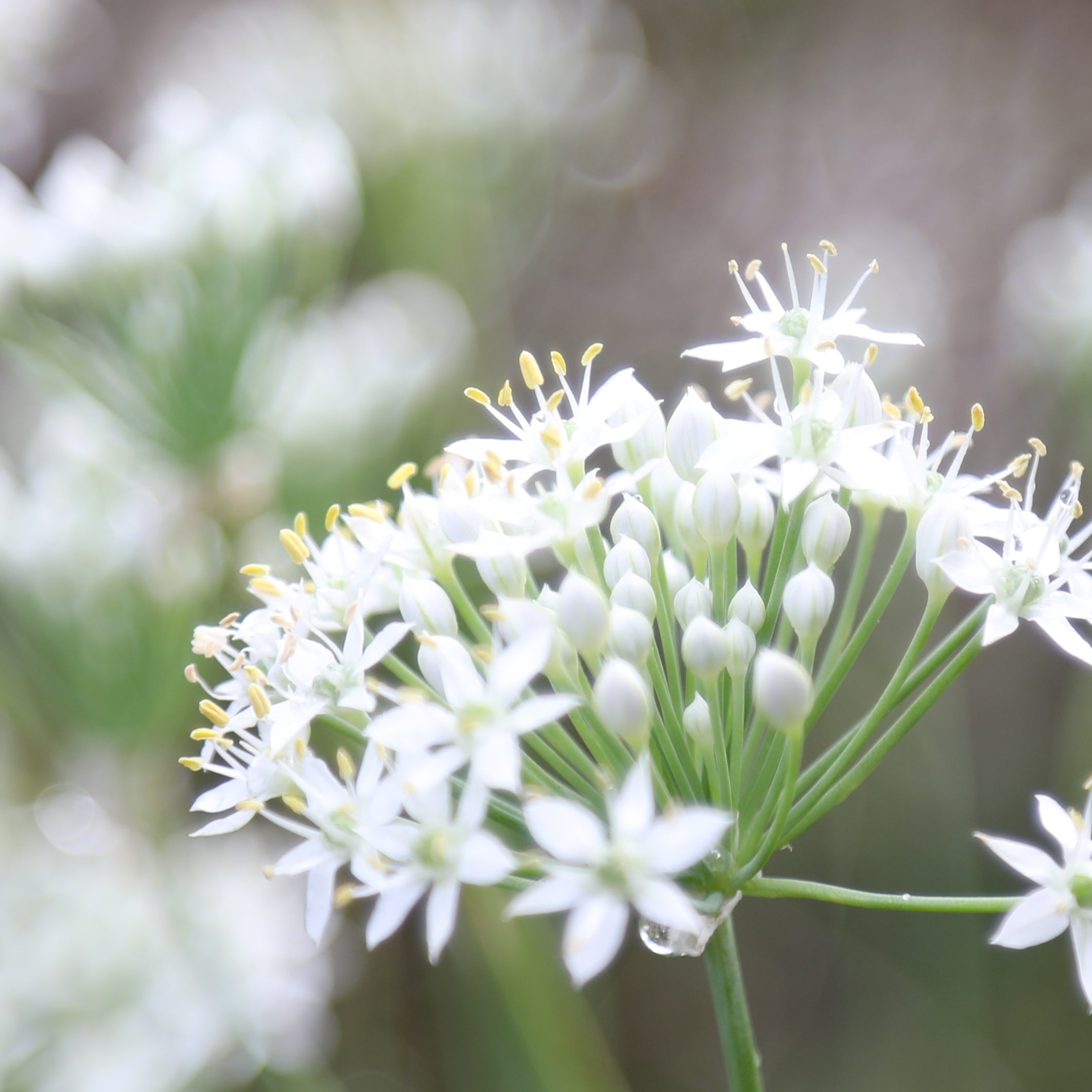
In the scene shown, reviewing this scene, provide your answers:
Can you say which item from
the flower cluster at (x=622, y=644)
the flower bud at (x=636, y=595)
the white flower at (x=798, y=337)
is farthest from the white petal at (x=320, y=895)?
the white flower at (x=798, y=337)

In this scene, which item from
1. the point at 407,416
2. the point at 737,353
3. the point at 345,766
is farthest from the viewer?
the point at 407,416

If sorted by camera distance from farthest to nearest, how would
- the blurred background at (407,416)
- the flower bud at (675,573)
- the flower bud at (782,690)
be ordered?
the blurred background at (407,416), the flower bud at (675,573), the flower bud at (782,690)

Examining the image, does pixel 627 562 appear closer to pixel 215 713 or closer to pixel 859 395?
pixel 859 395

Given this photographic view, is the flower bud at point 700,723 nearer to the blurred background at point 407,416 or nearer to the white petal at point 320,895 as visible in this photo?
the white petal at point 320,895

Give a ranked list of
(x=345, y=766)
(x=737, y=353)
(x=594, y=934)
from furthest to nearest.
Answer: (x=737, y=353), (x=345, y=766), (x=594, y=934)

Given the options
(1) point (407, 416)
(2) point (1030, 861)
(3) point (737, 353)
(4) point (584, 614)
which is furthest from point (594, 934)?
(1) point (407, 416)
